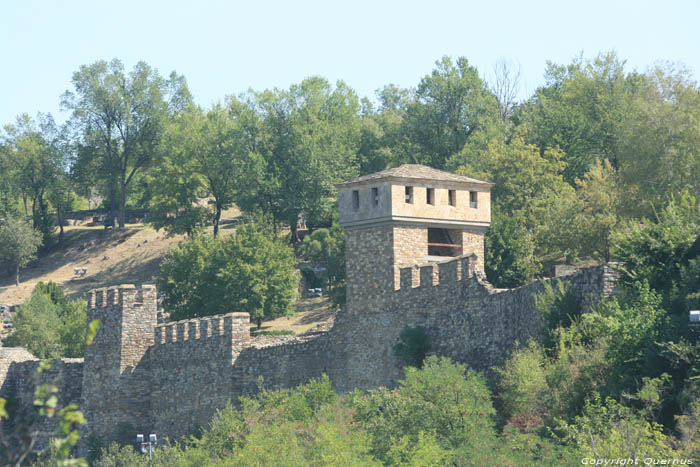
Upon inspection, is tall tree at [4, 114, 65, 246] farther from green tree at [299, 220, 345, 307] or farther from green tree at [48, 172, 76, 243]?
green tree at [299, 220, 345, 307]

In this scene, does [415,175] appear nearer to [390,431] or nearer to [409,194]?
[409,194]

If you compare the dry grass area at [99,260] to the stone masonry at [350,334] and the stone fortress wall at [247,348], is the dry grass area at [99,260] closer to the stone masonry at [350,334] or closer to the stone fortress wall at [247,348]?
the stone fortress wall at [247,348]

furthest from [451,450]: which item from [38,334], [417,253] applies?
[38,334]

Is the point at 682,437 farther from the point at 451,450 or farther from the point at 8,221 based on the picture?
the point at 8,221

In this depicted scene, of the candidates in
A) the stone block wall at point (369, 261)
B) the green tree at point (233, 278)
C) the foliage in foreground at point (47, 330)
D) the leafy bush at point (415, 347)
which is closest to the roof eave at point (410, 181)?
the stone block wall at point (369, 261)

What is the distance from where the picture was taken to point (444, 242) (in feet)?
140

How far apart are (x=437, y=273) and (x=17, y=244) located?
60.2 m

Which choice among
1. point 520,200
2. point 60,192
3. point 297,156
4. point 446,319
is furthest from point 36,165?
point 446,319

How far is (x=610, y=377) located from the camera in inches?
1185

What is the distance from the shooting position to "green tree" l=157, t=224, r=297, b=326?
65000mm

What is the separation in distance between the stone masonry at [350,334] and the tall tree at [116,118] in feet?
164

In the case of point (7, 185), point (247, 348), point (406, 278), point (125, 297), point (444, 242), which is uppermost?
point (7, 185)

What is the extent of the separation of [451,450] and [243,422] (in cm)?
1163

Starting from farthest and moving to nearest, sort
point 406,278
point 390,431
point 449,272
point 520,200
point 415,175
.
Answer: point 520,200 < point 415,175 < point 406,278 < point 449,272 < point 390,431
